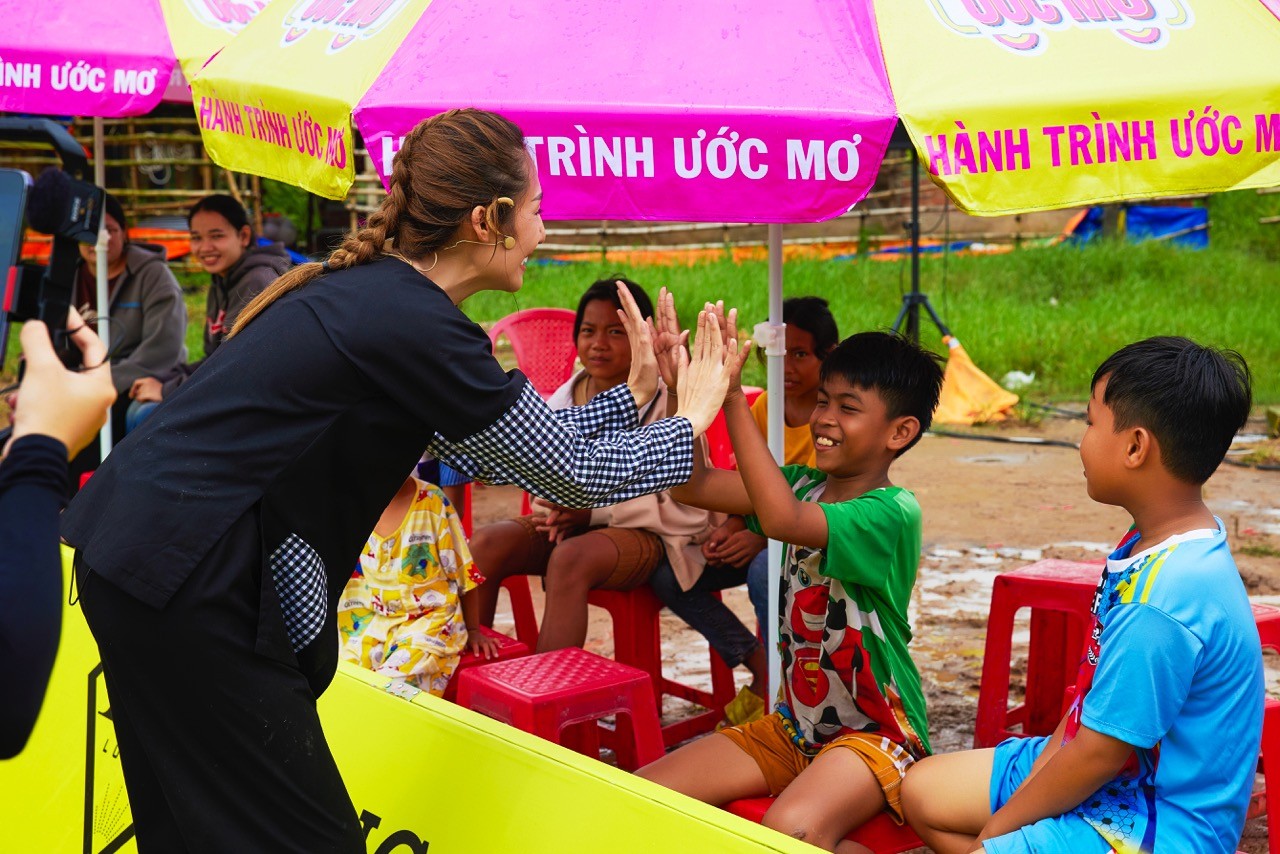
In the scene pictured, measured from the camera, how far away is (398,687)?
291 centimetres

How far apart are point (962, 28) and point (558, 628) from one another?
2.16 m

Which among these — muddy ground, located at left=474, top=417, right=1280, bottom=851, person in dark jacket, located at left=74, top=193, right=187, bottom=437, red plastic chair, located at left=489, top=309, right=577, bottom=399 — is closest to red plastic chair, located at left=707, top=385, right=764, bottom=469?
muddy ground, located at left=474, top=417, right=1280, bottom=851

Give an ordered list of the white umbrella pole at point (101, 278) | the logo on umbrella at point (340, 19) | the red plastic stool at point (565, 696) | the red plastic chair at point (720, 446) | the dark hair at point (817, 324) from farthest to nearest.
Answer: the white umbrella pole at point (101, 278) → the red plastic chair at point (720, 446) → the dark hair at point (817, 324) → the red plastic stool at point (565, 696) → the logo on umbrella at point (340, 19)

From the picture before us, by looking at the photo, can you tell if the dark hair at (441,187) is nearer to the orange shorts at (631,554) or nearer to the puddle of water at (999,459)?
the orange shorts at (631,554)

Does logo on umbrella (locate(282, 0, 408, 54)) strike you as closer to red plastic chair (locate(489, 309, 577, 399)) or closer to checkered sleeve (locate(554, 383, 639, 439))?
checkered sleeve (locate(554, 383, 639, 439))

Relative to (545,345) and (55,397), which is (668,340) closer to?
(55,397)

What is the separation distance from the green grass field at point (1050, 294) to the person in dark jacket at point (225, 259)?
5.20 meters

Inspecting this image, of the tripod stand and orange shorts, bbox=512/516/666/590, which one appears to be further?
the tripod stand

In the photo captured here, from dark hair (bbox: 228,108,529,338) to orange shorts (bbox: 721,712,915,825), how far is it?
132 centimetres

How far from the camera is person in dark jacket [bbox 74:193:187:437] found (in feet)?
21.4

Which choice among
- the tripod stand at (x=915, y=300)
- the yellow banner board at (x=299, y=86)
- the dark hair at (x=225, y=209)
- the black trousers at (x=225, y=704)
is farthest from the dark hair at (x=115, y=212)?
the tripod stand at (x=915, y=300)

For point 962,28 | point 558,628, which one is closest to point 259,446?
point 962,28

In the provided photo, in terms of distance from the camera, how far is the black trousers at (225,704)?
85.4 inches

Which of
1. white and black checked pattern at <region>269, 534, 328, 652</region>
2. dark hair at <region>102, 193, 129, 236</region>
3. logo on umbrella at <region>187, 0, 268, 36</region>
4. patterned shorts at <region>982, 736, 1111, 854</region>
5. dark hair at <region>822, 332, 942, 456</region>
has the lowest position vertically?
patterned shorts at <region>982, 736, 1111, 854</region>
